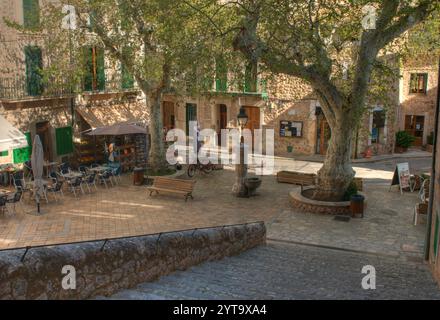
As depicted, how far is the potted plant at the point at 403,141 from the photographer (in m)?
26.9

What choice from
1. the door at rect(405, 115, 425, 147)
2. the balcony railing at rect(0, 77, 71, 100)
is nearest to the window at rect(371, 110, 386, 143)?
the door at rect(405, 115, 425, 147)

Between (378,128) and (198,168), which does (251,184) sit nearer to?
(198,168)

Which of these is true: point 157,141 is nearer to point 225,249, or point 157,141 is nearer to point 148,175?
point 148,175

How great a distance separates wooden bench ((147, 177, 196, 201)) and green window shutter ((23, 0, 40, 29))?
7.20m

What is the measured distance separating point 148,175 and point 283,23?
9041 mm

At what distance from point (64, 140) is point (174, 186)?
23.2 feet

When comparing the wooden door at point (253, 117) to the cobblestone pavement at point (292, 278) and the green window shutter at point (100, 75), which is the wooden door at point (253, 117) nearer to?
the green window shutter at point (100, 75)

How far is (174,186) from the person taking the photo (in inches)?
673

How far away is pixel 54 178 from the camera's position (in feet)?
57.6

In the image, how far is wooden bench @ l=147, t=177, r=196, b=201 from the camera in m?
16.8

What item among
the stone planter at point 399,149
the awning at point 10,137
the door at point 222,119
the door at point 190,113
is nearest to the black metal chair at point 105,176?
the awning at point 10,137

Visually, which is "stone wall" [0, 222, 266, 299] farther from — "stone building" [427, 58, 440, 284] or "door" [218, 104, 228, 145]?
"door" [218, 104, 228, 145]

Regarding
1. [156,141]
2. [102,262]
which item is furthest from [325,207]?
[102,262]
